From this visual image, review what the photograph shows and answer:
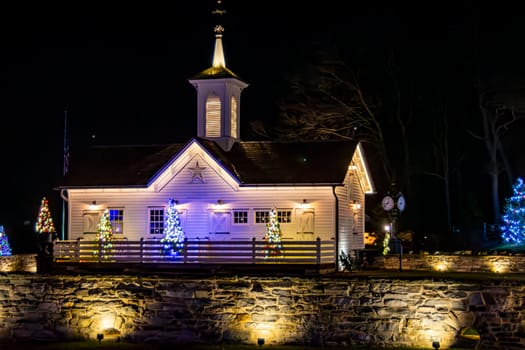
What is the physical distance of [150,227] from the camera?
33.1 m

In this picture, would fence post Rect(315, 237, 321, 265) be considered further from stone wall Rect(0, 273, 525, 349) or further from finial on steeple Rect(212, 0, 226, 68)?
finial on steeple Rect(212, 0, 226, 68)

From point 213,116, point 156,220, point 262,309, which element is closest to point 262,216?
point 156,220

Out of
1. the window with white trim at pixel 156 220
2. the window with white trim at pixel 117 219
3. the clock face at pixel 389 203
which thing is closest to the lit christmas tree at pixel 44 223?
the window with white trim at pixel 117 219

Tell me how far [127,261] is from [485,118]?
70.0 ft

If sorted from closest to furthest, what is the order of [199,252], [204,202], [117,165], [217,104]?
[199,252] < [204,202] < [117,165] < [217,104]

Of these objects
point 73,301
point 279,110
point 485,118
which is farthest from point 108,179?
point 485,118

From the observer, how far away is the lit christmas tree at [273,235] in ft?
95.0

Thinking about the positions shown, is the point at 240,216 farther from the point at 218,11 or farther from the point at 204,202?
the point at 218,11

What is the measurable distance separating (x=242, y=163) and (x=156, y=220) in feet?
12.4

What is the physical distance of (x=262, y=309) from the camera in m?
20.1

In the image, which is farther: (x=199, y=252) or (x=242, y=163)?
(x=242, y=163)

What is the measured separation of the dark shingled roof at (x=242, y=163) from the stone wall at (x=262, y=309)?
1130 cm

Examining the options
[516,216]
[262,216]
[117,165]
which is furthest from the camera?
[516,216]

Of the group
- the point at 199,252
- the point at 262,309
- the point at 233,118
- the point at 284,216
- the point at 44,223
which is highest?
the point at 233,118
